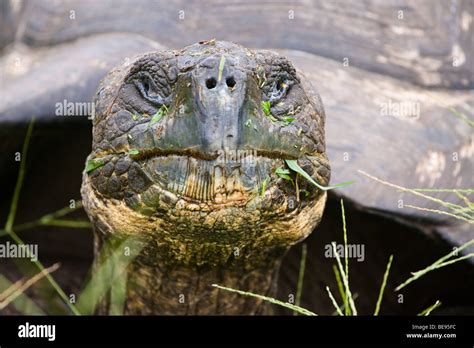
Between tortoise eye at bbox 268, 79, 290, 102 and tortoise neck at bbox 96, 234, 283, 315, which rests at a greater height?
tortoise eye at bbox 268, 79, 290, 102

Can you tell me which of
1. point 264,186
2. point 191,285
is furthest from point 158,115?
point 191,285

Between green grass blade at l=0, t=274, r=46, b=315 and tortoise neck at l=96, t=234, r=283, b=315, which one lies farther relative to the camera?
green grass blade at l=0, t=274, r=46, b=315

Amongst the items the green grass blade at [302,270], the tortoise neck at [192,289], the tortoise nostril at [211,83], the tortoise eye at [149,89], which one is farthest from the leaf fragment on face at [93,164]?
the green grass blade at [302,270]

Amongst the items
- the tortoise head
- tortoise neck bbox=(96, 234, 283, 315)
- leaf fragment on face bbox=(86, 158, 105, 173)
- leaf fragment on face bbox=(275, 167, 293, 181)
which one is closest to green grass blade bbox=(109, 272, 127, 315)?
tortoise neck bbox=(96, 234, 283, 315)

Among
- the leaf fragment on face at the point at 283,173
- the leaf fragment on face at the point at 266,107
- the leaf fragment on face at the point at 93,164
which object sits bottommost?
the leaf fragment on face at the point at 283,173

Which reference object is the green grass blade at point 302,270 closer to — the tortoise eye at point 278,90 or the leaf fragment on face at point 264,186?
the tortoise eye at point 278,90

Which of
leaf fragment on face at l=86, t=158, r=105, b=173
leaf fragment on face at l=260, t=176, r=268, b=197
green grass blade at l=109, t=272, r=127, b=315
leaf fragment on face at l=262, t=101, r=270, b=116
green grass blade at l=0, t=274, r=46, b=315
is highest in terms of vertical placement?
leaf fragment on face at l=262, t=101, r=270, b=116

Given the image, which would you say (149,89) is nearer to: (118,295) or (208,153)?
(208,153)

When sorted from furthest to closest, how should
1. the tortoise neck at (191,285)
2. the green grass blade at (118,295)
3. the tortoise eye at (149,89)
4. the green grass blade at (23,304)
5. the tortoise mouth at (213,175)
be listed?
the green grass blade at (23,304), the green grass blade at (118,295), the tortoise neck at (191,285), the tortoise eye at (149,89), the tortoise mouth at (213,175)

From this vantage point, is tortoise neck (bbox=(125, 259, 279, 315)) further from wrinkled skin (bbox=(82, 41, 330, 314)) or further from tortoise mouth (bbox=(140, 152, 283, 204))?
tortoise mouth (bbox=(140, 152, 283, 204))
